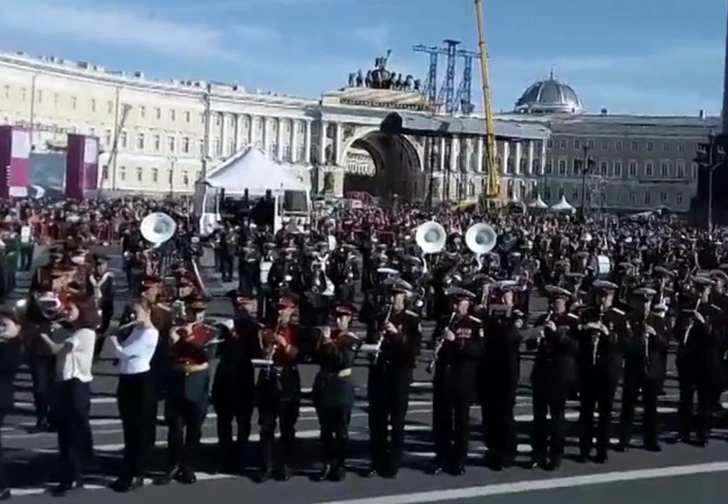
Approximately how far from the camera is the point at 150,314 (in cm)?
1093

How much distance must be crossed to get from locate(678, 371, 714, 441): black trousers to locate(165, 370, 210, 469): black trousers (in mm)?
5109

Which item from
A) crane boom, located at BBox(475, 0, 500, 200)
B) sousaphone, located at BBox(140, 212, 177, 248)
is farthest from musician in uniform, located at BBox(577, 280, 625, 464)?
crane boom, located at BBox(475, 0, 500, 200)

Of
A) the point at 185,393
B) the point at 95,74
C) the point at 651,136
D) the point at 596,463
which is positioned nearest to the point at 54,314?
the point at 185,393

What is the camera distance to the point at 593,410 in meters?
12.2

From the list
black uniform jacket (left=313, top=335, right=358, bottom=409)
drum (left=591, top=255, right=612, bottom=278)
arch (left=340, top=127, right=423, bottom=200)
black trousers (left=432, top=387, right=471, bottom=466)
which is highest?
arch (left=340, top=127, right=423, bottom=200)

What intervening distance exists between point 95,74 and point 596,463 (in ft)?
305

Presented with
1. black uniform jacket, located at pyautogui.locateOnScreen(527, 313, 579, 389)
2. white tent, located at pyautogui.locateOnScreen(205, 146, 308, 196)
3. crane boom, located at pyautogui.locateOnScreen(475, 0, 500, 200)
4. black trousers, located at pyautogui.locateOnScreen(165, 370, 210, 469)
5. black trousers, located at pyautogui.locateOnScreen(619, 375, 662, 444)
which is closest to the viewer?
black trousers, located at pyautogui.locateOnScreen(165, 370, 210, 469)

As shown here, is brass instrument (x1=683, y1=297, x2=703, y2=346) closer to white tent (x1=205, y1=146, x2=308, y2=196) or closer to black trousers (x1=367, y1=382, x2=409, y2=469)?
black trousers (x1=367, y1=382, x2=409, y2=469)

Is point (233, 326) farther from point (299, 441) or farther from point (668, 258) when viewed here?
point (668, 258)

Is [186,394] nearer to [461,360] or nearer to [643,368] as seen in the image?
[461,360]

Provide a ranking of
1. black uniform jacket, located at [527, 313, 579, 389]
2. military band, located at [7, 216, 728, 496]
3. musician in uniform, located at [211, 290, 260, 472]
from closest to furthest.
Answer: military band, located at [7, 216, 728, 496] → musician in uniform, located at [211, 290, 260, 472] → black uniform jacket, located at [527, 313, 579, 389]

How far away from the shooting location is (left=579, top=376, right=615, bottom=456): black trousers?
11945 mm

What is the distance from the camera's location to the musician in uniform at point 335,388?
419 inches

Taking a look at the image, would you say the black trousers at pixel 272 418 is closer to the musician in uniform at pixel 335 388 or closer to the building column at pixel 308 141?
the musician in uniform at pixel 335 388
